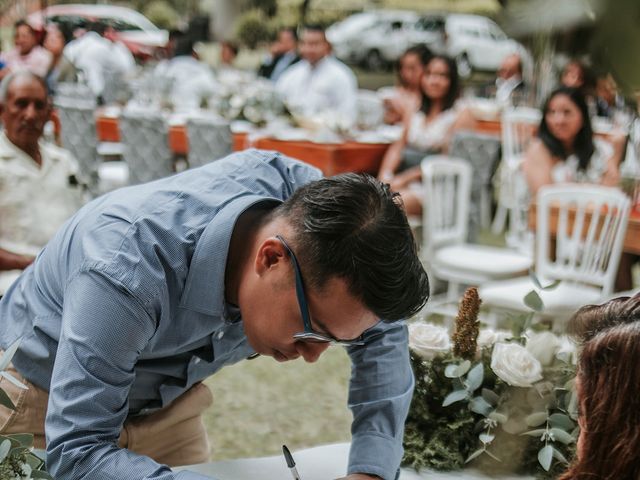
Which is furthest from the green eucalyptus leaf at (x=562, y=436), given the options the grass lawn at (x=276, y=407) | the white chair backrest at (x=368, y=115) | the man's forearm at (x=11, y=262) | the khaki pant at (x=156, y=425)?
the white chair backrest at (x=368, y=115)

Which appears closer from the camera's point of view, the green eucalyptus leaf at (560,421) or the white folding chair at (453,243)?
the green eucalyptus leaf at (560,421)

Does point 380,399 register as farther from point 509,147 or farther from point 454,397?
point 509,147

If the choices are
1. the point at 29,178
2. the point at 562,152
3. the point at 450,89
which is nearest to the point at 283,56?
the point at 450,89

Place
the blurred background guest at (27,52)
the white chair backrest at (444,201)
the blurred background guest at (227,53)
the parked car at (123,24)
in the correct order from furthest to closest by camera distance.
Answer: the parked car at (123,24) < the blurred background guest at (227,53) < the blurred background guest at (27,52) < the white chair backrest at (444,201)

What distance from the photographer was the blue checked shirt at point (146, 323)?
48.1 inches

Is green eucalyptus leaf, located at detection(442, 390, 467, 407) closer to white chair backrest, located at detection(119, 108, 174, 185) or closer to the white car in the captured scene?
the white car

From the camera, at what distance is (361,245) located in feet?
3.98

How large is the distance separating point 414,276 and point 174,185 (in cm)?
48

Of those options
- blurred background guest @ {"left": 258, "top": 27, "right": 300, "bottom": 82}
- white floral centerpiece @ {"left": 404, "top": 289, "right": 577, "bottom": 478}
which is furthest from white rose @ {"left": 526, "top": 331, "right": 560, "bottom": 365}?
blurred background guest @ {"left": 258, "top": 27, "right": 300, "bottom": 82}

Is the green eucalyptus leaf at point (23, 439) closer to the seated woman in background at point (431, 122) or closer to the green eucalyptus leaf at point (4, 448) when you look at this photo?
the green eucalyptus leaf at point (4, 448)

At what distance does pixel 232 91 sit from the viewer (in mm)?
6805

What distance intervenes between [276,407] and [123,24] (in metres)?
13.7

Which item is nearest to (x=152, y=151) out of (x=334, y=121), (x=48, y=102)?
(x=334, y=121)

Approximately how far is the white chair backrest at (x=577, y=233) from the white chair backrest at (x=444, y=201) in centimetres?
75
